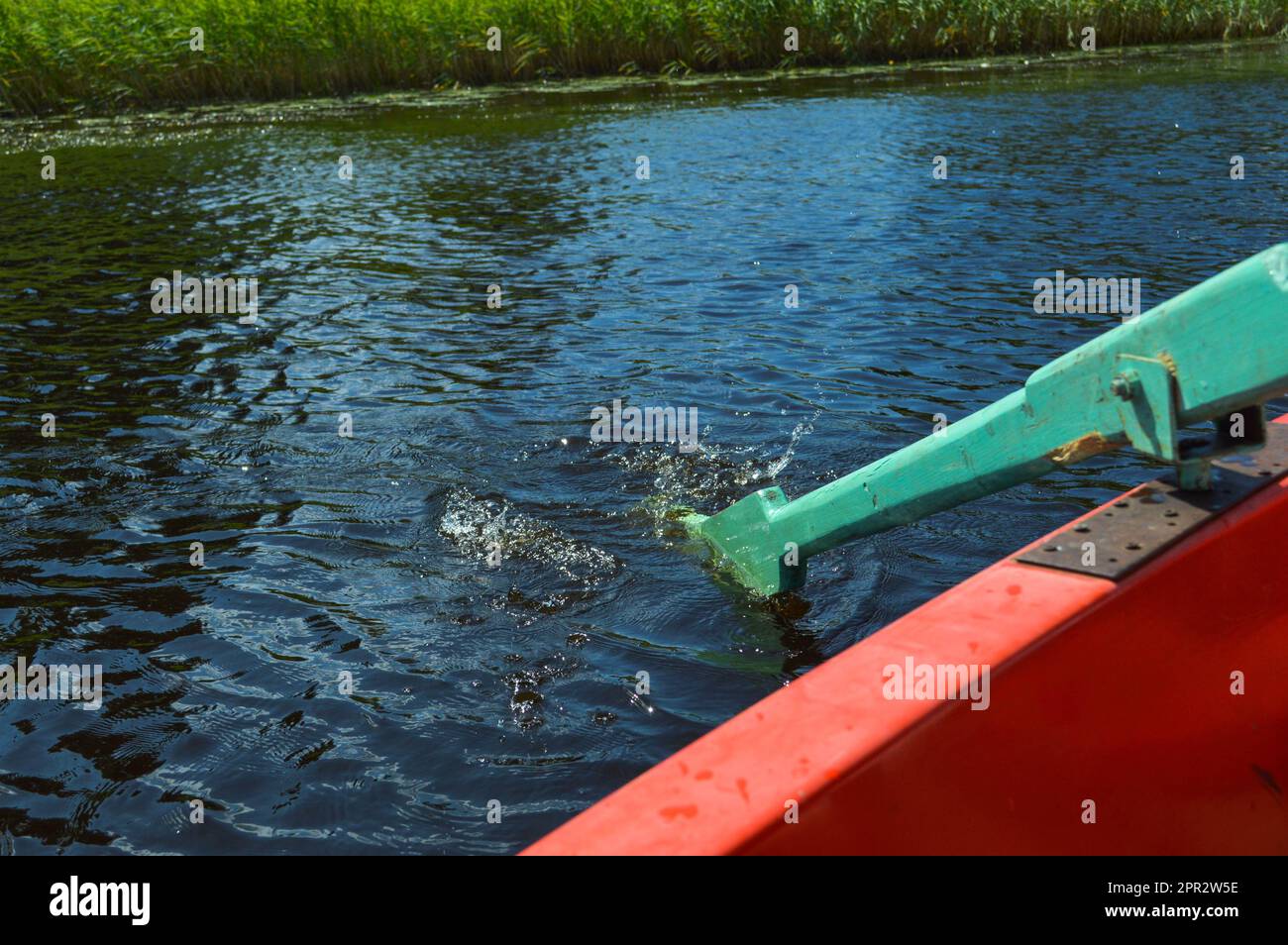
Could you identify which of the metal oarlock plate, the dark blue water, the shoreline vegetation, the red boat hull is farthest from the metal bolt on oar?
the shoreline vegetation

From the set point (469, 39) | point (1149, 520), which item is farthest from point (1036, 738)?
point (469, 39)

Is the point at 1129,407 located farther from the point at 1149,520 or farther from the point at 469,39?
the point at 469,39

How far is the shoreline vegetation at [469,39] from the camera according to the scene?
18969 mm

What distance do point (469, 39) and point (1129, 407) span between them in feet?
64.2

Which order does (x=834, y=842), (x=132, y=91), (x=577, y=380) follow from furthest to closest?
(x=132, y=91) < (x=577, y=380) < (x=834, y=842)

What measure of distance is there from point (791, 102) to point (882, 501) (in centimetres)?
1532

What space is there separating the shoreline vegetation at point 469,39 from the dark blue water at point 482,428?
5546mm

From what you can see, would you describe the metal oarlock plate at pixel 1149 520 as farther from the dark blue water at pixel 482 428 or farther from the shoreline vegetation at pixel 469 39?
the shoreline vegetation at pixel 469 39

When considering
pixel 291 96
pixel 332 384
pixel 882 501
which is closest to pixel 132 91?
pixel 291 96

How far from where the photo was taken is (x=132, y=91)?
19047 mm

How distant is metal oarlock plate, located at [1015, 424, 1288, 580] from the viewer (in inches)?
90.6

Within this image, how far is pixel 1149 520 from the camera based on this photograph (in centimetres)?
245

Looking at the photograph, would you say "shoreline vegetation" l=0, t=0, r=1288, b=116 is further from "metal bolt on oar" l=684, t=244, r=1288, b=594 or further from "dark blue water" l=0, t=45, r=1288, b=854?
"metal bolt on oar" l=684, t=244, r=1288, b=594
